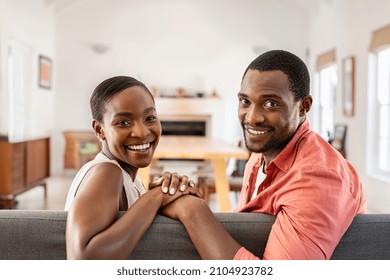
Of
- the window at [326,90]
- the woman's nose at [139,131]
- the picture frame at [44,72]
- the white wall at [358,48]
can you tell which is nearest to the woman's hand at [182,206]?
the woman's nose at [139,131]

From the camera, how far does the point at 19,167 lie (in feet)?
11.7

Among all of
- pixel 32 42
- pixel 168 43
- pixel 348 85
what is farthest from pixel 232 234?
pixel 168 43

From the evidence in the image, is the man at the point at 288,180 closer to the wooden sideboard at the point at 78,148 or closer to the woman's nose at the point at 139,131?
the woman's nose at the point at 139,131

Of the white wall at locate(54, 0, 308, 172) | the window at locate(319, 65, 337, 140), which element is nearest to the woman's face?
the window at locate(319, 65, 337, 140)

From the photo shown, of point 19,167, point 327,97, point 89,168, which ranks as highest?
point 327,97

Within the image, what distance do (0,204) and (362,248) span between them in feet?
10.3

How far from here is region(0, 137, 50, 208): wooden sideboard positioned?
339cm

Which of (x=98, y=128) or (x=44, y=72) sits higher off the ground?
(x=44, y=72)

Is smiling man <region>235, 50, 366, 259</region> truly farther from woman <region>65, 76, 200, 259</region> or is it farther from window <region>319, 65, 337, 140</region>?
window <region>319, 65, 337, 140</region>

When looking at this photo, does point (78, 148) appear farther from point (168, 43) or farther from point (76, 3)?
point (76, 3)

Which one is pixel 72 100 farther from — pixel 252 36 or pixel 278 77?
pixel 278 77

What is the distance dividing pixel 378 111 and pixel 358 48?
0.68m

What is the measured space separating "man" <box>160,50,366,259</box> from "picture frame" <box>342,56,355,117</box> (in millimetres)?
3932

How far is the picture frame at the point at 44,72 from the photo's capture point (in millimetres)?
5703
